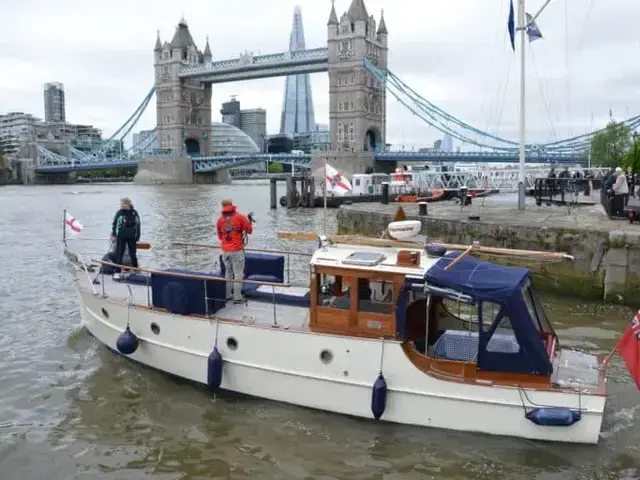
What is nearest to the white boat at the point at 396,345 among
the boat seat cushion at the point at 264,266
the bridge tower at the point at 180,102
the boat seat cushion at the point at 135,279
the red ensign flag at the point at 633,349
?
the red ensign flag at the point at 633,349

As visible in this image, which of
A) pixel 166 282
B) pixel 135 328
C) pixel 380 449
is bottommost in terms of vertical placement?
pixel 380 449

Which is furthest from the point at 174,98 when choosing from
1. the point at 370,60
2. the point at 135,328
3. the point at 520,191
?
the point at 135,328

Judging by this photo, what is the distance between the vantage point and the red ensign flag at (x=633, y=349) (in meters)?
7.20

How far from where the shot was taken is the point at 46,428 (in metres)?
8.62

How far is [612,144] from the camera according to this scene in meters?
58.9

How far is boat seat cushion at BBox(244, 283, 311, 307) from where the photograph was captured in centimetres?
1006

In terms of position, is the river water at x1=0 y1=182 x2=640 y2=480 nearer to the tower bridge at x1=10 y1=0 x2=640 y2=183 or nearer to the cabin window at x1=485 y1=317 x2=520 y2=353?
the cabin window at x1=485 y1=317 x2=520 y2=353

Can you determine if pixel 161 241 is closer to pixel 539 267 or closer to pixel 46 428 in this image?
pixel 539 267

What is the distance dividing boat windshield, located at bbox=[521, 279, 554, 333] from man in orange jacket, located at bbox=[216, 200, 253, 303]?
162 inches

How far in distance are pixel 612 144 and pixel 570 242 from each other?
160 ft

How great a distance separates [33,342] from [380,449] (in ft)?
24.3

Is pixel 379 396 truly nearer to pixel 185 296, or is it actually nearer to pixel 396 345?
pixel 396 345

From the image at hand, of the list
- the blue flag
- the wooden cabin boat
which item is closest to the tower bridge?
the wooden cabin boat

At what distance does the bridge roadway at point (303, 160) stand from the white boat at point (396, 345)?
63160 mm
